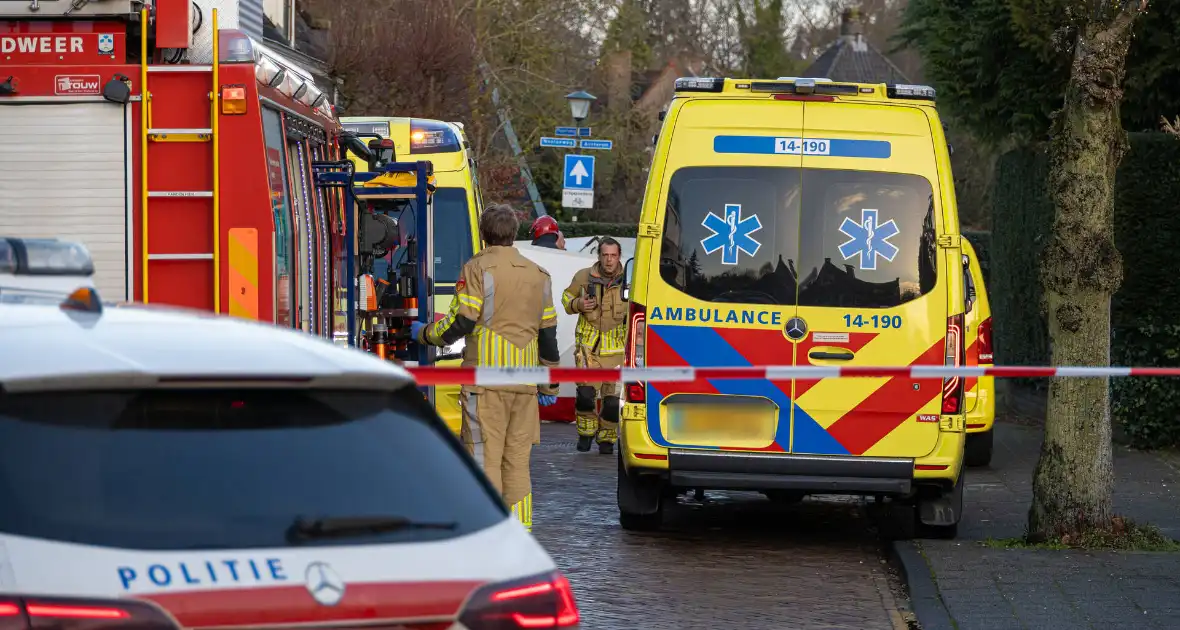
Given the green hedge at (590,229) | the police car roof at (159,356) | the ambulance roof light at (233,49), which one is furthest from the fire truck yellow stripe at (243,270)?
the green hedge at (590,229)

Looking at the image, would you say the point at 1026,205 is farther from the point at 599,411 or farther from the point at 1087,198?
the point at 1087,198

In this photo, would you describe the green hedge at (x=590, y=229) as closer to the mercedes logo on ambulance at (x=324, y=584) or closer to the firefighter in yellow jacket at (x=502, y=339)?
the firefighter in yellow jacket at (x=502, y=339)

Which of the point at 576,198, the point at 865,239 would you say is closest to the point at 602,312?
the point at 865,239

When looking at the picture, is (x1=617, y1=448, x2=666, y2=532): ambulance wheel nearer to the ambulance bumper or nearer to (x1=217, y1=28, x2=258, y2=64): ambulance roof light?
the ambulance bumper

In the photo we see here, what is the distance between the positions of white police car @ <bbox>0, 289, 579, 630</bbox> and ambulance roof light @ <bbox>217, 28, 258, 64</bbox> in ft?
16.6

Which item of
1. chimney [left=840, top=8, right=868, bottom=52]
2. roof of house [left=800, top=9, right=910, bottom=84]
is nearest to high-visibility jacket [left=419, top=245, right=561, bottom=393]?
chimney [left=840, top=8, right=868, bottom=52]

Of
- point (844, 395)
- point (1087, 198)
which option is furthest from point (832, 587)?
point (1087, 198)

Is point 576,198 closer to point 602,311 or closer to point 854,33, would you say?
point 602,311

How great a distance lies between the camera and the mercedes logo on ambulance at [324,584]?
321 centimetres

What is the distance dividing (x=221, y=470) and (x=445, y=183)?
A: 1226 cm

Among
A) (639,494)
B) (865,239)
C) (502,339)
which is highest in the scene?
(865,239)

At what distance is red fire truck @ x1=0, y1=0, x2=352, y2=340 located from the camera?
27.3ft

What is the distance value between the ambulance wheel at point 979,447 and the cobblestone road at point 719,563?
84.1 inches

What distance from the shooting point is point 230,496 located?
3287 mm
